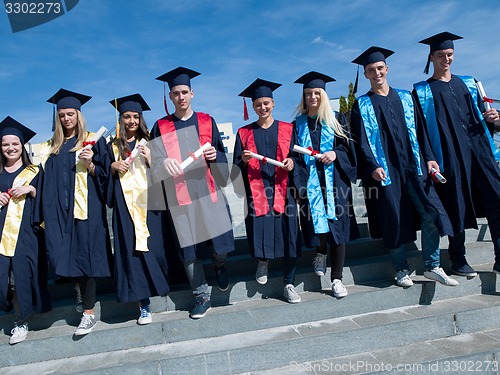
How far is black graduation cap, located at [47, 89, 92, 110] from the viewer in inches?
126

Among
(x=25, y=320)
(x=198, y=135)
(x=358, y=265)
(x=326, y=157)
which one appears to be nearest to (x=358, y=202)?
(x=358, y=265)

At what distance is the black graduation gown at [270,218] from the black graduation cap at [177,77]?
0.63 metres

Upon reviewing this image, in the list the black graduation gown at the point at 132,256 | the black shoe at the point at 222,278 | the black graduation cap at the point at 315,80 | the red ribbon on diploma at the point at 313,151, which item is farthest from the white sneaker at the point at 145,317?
the black graduation cap at the point at 315,80

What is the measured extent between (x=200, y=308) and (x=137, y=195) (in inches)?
39.9

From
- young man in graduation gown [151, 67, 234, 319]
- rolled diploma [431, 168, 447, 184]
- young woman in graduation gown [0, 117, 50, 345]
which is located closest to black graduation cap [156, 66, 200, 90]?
young man in graduation gown [151, 67, 234, 319]

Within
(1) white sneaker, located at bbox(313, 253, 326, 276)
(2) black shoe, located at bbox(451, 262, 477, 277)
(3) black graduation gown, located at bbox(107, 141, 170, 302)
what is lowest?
(2) black shoe, located at bbox(451, 262, 477, 277)

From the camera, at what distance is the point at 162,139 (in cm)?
321

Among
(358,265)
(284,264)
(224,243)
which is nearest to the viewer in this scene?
(224,243)

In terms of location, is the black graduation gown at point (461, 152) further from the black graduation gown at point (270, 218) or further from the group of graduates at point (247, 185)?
the black graduation gown at point (270, 218)

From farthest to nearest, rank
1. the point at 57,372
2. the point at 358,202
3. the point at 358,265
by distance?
1. the point at 358,202
2. the point at 358,265
3. the point at 57,372

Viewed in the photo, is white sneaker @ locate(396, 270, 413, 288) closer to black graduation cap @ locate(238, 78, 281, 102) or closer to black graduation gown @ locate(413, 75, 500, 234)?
black graduation gown @ locate(413, 75, 500, 234)

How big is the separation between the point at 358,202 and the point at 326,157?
4535 millimetres

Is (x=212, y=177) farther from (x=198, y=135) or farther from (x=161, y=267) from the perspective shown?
(x=161, y=267)

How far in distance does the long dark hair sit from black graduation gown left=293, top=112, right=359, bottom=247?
→ 4.28 feet
